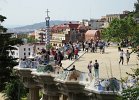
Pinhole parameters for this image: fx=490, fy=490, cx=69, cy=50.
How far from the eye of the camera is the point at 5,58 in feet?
117

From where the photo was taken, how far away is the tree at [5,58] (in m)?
34.9

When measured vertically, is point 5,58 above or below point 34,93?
above

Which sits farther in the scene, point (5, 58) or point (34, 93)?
point (5, 58)

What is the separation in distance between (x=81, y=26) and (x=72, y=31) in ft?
13.9

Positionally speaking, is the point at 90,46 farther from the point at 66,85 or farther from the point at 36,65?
the point at 66,85

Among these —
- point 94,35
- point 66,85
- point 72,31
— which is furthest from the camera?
point 72,31

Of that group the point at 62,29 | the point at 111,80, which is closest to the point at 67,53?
the point at 111,80

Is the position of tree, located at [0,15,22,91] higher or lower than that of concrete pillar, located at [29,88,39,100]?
higher

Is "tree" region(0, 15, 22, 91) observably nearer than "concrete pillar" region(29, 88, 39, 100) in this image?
No

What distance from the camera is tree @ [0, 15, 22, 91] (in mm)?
34906

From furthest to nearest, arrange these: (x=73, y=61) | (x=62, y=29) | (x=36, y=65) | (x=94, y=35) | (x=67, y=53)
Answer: (x=62, y=29) < (x=94, y=35) < (x=67, y=53) < (x=73, y=61) < (x=36, y=65)

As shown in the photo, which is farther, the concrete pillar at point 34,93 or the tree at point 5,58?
the tree at point 5,58

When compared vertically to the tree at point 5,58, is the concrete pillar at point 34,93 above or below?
below

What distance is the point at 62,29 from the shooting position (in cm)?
16862
